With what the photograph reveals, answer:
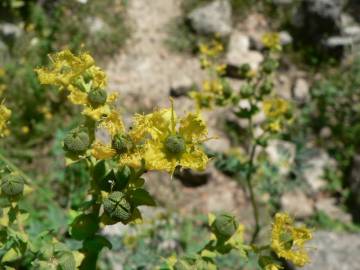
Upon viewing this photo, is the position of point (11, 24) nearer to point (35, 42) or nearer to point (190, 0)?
point (35, 42)

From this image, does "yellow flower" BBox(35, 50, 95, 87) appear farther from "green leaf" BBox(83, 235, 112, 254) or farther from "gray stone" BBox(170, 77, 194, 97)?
"gray stone" BBox(170, 77, 194, 97)

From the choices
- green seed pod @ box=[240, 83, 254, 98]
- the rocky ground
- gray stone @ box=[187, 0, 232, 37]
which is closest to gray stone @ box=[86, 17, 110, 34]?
the rocky ground

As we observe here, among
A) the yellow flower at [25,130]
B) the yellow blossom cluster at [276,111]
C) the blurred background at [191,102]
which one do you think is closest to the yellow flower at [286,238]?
the yellow blossom cluster at [276,111]

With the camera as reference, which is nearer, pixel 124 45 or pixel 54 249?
pixel 54 249

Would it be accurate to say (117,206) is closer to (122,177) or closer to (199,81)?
(122,177)

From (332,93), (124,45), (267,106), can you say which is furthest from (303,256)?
(124,45)

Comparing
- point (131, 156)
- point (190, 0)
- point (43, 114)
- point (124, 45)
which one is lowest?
point (43, 114)
